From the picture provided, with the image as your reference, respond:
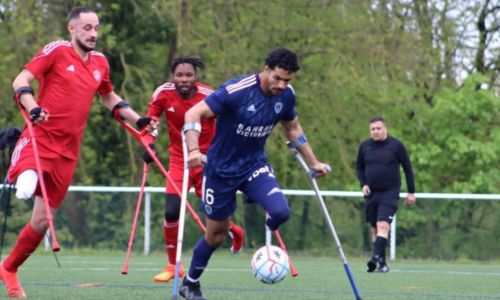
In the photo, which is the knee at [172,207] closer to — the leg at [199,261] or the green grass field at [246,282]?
the green grass field at [246,282]

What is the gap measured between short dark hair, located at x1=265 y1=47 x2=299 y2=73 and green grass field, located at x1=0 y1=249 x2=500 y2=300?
2.41m

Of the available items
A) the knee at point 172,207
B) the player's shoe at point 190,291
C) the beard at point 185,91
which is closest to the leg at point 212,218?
the player's shoe at point 190,291

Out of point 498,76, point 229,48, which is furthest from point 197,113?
point 498,76

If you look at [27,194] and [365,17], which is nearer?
[27,194]

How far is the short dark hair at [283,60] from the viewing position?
9.15 metres

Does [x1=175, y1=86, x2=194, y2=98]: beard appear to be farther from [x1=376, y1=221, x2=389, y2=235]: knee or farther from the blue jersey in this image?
[x1=376, y1=221, x2=389, y2=235]: knee

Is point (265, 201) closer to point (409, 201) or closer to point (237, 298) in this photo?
point (237, 298)

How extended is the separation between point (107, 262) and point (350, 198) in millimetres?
5560

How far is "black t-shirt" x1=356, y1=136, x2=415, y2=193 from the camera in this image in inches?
657

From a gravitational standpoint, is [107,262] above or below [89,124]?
below

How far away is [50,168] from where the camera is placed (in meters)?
10.2

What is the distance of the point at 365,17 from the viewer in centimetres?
2964

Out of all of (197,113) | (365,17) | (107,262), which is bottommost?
(107,262)

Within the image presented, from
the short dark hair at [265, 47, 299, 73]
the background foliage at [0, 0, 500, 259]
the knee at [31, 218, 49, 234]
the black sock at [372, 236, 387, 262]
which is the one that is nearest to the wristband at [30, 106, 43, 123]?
the knee at [31, 218, 49, 234]
